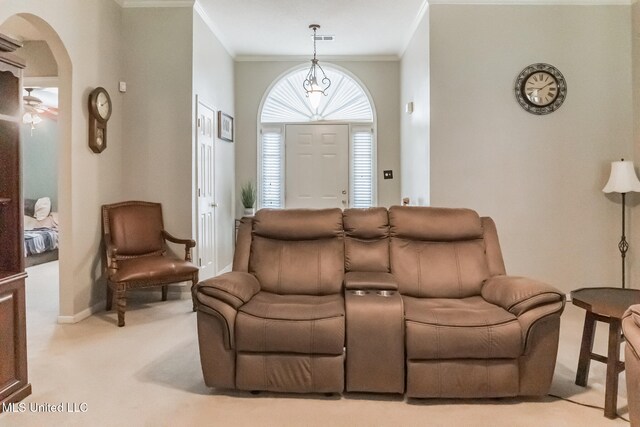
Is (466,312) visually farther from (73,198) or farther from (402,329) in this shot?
(73,198)


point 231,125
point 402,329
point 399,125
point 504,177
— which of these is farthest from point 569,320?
point 231,125

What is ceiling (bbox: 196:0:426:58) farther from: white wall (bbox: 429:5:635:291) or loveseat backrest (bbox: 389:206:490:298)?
loveseat backrest (bbox: 389:206:490:298)

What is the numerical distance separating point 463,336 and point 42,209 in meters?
7.94

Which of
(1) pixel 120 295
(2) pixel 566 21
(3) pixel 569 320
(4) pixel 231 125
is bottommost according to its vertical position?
(3) pixel 569 320

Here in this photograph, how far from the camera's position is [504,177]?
14.6ft

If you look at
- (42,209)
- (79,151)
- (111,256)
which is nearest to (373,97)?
(79,151)

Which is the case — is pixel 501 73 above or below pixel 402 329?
above

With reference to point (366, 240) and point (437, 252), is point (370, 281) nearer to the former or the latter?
point (366, 240)

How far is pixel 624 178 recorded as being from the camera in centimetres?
407

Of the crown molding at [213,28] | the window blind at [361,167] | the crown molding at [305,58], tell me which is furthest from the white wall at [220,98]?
the window blind at [361,167]

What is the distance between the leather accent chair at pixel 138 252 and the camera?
12.3 feet

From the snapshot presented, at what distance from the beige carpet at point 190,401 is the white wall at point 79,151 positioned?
2.33ft

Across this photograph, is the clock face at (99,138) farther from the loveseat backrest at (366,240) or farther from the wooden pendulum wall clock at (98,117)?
the loveseat backrest at (366,240)

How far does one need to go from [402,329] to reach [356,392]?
46 centimetres
